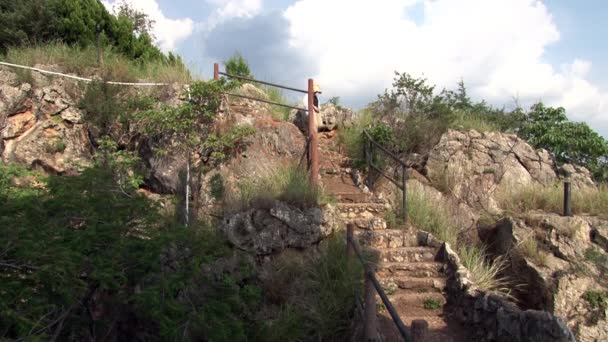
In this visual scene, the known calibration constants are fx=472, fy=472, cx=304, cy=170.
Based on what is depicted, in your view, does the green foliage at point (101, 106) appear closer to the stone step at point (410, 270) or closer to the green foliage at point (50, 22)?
the green foliage at point (50, 22)

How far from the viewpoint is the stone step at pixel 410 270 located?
6.46 metres

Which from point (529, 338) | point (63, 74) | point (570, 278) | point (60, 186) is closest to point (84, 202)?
point (60, 186)

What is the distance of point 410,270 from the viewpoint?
21.4 ft

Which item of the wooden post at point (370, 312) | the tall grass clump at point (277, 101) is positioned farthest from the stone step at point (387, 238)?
the tall grass clump at point (277, 101)

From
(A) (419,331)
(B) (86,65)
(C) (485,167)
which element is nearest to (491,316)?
(A) (419,331)

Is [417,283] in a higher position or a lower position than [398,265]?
lower

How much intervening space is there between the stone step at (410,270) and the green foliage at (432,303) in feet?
1.71

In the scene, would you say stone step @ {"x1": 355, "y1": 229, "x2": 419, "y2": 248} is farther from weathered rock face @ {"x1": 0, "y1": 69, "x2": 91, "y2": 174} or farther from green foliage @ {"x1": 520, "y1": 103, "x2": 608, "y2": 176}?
green foliage @ {"x1": 520, "y1": 103, "x2": 608, "y2": 176}

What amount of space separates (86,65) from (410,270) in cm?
848

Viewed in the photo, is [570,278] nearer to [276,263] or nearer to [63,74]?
[276,263]

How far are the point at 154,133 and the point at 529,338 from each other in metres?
7.09

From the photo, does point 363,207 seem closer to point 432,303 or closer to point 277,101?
point 432,303

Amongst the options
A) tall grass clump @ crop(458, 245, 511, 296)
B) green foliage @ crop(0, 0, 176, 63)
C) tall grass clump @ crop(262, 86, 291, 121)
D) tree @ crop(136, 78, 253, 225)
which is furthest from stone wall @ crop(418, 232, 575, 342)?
green foliage @ crop(0, 0, 176, 63)

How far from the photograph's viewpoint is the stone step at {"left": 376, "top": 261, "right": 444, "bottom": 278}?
21.2 ft
